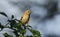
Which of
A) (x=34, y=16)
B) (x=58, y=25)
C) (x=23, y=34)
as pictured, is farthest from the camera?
(x=58, y=25)

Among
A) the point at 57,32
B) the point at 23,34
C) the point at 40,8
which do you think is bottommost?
the point at 23,34

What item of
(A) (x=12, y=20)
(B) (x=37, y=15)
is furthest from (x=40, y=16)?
(A) (x=12, y=20)

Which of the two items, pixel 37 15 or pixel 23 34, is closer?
pixel 23 34

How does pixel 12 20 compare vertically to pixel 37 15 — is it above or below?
below

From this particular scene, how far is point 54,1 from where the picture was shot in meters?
3.54

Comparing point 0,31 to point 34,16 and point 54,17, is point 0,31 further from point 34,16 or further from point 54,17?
point 54,17

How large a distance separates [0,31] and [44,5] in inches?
113

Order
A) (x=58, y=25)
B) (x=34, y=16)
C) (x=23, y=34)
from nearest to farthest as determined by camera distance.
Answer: (x=23, y=34)
(x=34, y=16)
(x=58, y=25)

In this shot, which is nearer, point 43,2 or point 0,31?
Result: point 0,31

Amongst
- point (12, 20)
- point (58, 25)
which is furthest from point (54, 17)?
point (12, 20)

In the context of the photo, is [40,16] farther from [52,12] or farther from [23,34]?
[23,34]

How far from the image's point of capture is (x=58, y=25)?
3.64m

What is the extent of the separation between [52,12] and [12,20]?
2.82 m

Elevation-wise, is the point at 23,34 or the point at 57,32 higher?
the point at 57,32
